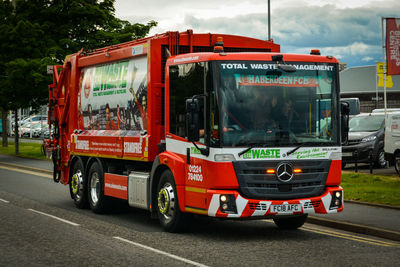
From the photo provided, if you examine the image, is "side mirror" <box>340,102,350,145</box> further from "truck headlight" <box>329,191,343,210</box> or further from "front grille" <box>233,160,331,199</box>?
"truck headlight" <box>329,191,343,210</box>

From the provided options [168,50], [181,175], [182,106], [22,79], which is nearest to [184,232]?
[181,175]

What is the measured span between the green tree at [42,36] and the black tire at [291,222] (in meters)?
21.4

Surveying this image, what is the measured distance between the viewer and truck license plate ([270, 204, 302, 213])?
33.2 feet

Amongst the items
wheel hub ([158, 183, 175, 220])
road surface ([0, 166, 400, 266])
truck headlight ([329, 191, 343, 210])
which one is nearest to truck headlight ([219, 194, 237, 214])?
road surface ([0, 166, 400, 266])

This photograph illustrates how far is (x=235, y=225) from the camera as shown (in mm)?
12461

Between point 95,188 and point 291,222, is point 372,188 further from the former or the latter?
point 95,188

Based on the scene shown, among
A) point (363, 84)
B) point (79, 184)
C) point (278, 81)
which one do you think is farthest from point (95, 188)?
point (363, 84)

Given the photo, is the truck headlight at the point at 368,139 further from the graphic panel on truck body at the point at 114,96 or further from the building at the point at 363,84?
the building at the point at 363,84

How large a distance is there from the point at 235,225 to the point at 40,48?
24.5 meters

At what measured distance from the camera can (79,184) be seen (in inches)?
599

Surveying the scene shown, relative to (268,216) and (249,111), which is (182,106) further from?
(268,216)

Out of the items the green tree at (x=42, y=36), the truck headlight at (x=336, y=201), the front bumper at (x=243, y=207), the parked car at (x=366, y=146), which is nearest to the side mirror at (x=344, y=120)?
the truck headlight at (x=336, y=201)

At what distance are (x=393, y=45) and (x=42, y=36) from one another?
20.3 m

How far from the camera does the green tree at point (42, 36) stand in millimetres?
32906
